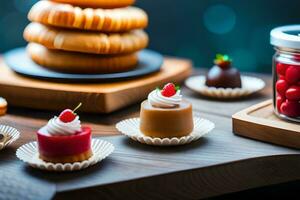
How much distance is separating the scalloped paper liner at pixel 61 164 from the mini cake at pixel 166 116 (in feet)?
0.32

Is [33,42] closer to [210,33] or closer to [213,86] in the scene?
A: [213,86]

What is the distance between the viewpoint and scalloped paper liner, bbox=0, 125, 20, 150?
48.9 inches

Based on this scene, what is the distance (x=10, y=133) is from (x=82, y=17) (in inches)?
15.1

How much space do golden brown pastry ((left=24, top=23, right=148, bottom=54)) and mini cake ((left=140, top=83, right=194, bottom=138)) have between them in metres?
0.31

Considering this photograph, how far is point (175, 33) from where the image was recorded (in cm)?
204

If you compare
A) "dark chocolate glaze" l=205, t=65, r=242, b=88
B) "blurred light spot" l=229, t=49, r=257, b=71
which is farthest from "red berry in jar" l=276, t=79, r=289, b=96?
"blurred light spot" l=229, t=49, r=257, b=71

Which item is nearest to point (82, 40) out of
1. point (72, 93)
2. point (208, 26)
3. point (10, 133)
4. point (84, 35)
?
point (84, 35)

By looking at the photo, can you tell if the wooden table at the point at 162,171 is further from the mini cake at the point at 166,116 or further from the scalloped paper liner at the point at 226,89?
the scalloped paper liner at the point at 226,89

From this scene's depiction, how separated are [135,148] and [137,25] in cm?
48

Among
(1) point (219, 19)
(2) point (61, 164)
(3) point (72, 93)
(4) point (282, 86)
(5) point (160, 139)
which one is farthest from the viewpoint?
(1) point (219, 19)

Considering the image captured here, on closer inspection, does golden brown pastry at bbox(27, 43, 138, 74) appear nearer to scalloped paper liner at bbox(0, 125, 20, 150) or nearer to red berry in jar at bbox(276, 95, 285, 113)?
scalloped paper liner at bbox(0, 125, 20, 150)

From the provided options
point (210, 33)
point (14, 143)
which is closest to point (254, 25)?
point (210, 33)

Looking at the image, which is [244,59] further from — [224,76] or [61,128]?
[61,128]

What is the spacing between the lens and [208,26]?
78.7 inches
